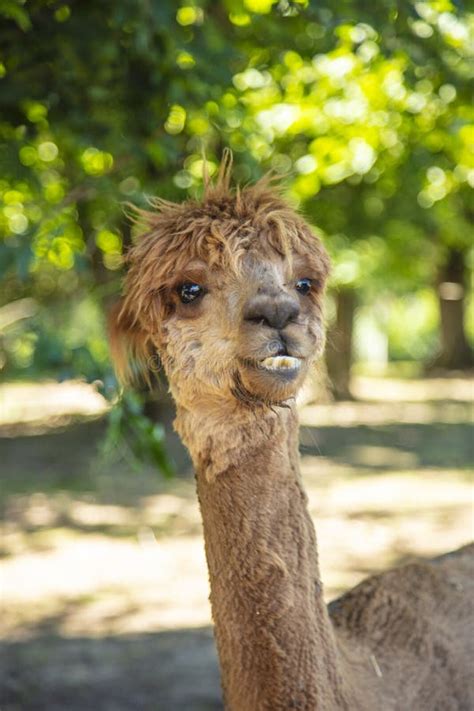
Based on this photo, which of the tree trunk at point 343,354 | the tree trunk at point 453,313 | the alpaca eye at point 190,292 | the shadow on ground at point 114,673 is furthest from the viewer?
the tree trunk at point 453,313

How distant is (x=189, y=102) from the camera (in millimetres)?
4734

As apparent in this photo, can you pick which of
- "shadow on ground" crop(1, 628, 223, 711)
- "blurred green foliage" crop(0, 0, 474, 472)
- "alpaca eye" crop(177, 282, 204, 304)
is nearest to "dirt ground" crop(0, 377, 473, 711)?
"shadow on ground" crop(1, 628, 223, 711)

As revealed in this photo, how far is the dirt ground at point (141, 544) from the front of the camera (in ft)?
18.2

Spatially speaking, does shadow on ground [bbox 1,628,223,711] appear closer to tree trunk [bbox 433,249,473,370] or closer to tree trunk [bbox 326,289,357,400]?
tree trunk [bbox 326,289,357,400]

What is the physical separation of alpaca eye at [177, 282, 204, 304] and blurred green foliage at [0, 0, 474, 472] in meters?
0.58

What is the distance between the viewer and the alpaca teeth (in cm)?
265

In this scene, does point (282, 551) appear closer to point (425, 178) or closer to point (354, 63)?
point (354, 63)

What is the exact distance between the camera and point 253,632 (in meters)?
2.82

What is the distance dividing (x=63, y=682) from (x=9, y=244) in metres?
2.72

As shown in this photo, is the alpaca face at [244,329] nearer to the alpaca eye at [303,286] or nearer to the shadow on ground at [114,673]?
the alpaca eye at [303,286]

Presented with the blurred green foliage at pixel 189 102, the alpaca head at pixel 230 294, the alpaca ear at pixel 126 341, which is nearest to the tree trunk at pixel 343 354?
the blurred green foliage at pixel 189 102

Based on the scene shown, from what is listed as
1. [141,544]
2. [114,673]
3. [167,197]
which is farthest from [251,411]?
[141,544]

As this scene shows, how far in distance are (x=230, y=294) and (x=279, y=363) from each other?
27cm

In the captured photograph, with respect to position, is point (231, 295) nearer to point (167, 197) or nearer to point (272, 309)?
point (272, 309)
